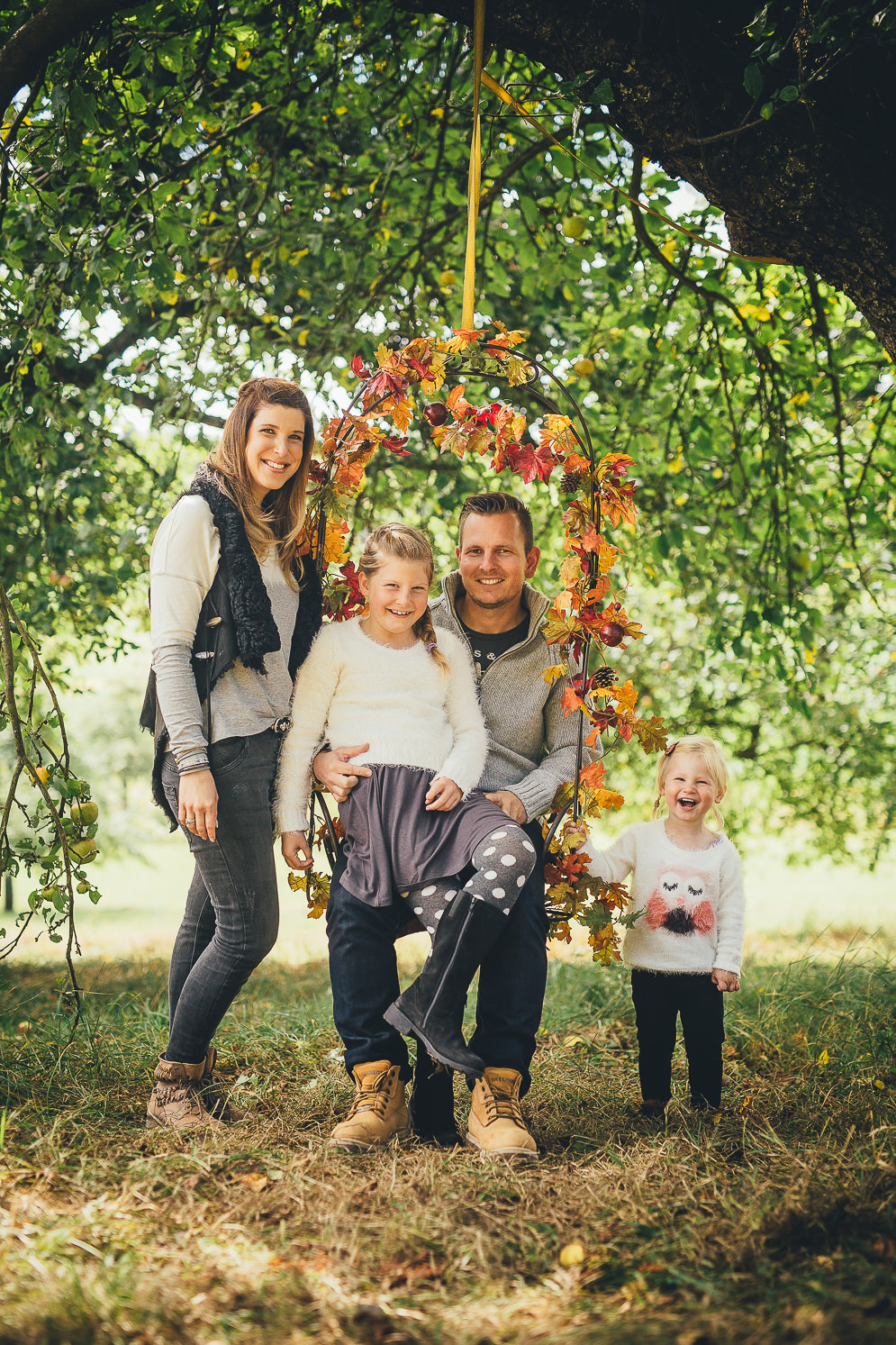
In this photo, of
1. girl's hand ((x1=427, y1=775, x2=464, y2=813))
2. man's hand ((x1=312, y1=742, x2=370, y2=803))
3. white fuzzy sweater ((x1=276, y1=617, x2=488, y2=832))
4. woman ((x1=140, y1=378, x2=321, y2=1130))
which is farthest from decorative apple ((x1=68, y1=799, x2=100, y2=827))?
girl's hand ((x1=427, y1=775, x2=464, y2=813))

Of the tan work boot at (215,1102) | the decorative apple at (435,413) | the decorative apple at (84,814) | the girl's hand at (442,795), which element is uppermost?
the decorative apple at (435,413)

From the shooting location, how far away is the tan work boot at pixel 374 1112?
2.37 m

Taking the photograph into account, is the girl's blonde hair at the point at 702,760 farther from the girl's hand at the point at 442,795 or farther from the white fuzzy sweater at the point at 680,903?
the girl's hand at the point at 442,795

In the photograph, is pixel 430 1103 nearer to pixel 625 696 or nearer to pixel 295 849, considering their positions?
pixel 295 849

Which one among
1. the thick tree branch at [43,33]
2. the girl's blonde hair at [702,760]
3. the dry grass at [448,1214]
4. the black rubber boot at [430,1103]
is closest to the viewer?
the dry grass at [448,1214]

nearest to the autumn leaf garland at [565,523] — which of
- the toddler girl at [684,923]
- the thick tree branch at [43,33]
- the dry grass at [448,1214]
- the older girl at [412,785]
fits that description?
the toddler girl at [684,923]

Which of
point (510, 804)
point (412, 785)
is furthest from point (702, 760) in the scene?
point (412, 785)

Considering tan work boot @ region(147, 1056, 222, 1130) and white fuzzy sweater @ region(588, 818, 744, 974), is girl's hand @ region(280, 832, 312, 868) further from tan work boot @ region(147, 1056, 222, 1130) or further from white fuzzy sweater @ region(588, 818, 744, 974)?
white fuzzy sweater @ region(588, 818, 744, 974)

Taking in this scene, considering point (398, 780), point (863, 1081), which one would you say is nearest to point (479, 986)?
point (398, 780)

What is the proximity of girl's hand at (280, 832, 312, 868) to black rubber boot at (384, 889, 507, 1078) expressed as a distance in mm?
422

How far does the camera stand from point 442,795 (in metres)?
2.49

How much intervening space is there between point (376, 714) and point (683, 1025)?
1167 millimetres

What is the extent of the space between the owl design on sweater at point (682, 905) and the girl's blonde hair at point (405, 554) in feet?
2.73

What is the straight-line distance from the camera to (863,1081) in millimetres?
2787
